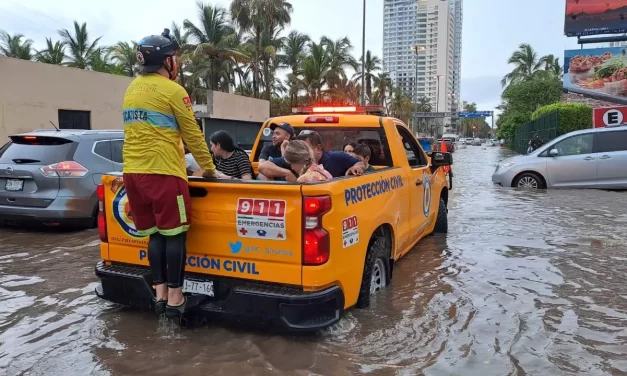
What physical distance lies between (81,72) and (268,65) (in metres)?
24.2

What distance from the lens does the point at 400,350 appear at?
145 inches

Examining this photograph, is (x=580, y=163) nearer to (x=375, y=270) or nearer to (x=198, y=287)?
(x=375, y=270)

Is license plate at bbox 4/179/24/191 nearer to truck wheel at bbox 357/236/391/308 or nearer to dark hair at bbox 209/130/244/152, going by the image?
dark hair at bbox 209/130/244/152

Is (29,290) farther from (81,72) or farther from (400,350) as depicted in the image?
(81,72)

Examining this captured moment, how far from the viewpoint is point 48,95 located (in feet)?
55.6

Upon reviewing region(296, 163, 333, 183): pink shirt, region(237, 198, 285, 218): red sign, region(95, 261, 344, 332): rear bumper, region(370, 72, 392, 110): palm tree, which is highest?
region(370, 72, 392, 110): palm tree

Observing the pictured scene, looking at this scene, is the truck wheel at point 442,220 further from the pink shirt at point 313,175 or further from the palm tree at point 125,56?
the palm tree at point 125,56

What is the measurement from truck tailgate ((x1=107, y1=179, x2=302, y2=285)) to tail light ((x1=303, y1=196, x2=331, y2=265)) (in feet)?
0.14

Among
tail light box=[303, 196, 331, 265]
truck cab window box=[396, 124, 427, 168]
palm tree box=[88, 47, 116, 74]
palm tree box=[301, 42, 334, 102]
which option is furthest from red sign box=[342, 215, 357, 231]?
palm tree box=[301, 42, 334, 102]

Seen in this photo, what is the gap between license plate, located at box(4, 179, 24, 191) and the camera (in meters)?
7.04

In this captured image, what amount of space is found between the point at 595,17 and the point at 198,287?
42.1 m

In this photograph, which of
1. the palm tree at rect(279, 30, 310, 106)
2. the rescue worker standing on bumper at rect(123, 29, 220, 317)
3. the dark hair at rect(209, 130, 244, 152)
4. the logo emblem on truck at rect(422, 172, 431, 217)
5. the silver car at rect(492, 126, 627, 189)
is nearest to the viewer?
the rescue worker standing on bumper at rect(123, 29, 220, 317)


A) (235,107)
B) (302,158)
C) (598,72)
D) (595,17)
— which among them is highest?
(595,17)

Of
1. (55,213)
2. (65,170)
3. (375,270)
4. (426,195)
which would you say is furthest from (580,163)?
(55,213)
